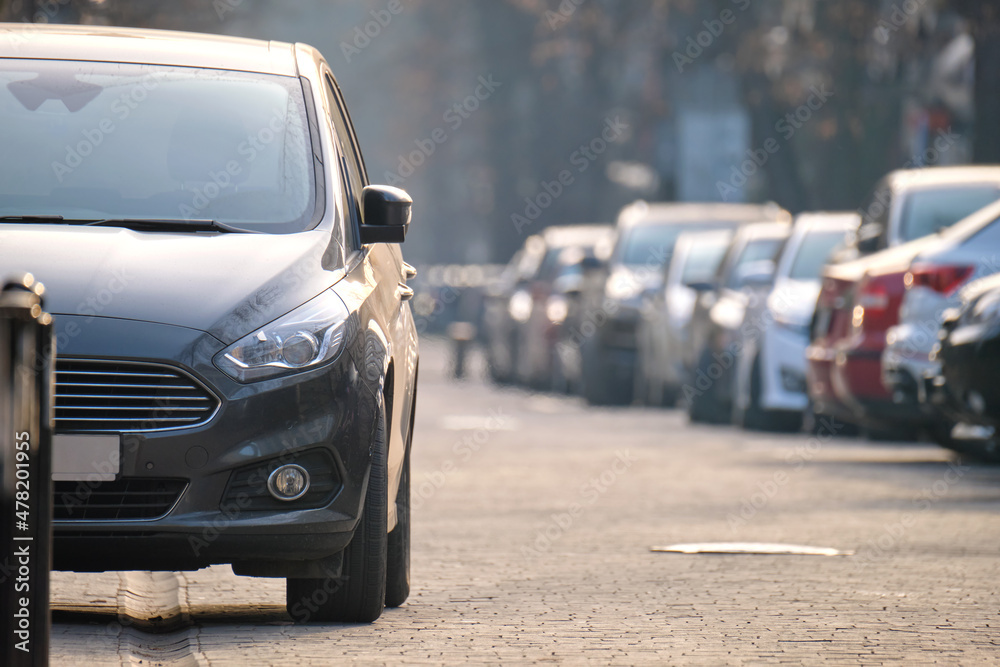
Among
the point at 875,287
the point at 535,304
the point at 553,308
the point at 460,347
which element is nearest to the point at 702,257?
the point at 553,308

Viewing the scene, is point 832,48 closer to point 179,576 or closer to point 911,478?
point 911,478

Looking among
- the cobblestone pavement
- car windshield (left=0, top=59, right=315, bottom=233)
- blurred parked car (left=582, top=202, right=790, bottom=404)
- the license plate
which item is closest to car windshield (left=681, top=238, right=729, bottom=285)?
blurred parked car (left=582, top=202, right=790, bottom=404)

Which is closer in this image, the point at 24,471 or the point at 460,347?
the point at 24,471

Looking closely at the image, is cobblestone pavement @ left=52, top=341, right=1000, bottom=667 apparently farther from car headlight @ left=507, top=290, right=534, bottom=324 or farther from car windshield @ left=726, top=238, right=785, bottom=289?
car headlight @ left=507, top=290, right=534, bottom=324

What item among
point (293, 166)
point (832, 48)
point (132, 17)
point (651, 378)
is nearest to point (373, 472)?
point (293, 166)

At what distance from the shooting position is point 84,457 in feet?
20.0

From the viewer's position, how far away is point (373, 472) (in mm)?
6703

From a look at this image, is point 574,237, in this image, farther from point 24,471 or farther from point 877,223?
point 24,471

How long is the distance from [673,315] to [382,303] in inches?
576

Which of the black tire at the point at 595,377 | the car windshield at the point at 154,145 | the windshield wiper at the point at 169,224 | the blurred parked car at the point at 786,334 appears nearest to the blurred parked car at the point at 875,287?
the blurred parked car at the point at 786,334

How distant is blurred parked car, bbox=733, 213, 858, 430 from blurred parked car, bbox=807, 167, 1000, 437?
3.65 feet

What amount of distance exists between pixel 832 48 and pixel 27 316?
27113 mm

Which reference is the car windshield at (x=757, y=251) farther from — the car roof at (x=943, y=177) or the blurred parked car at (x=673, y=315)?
the car roof at (x=943, y=177)

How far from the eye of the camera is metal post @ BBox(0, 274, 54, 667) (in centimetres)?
449
